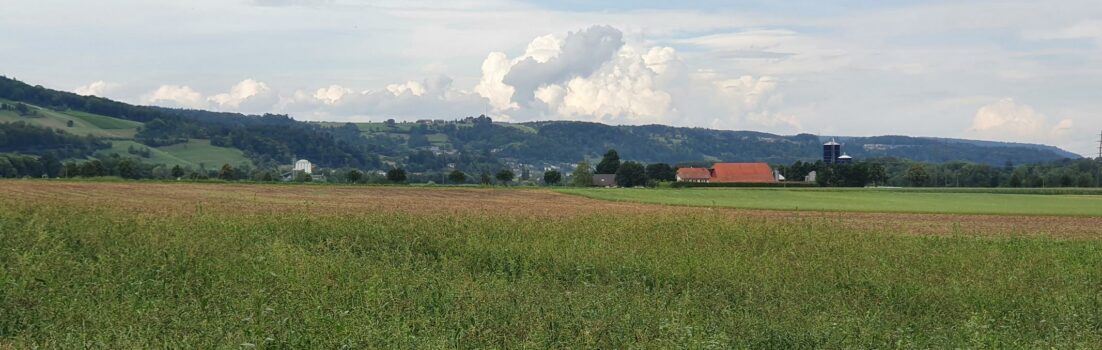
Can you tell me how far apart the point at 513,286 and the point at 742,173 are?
6420 inches

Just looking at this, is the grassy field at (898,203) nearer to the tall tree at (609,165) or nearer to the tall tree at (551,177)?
the tall tree at (551,177)

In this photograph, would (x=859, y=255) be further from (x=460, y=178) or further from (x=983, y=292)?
(x=460, y=178)

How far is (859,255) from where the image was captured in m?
19.6

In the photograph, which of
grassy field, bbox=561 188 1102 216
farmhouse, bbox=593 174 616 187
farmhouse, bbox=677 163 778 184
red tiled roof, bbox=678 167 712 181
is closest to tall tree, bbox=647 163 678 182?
farmhouse, bbox=593 174 616 187

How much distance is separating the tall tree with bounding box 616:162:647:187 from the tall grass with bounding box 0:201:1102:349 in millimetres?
115336

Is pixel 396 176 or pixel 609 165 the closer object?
pixel 396 176

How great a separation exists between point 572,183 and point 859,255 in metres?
129

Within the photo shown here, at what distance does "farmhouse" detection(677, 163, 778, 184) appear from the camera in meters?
172

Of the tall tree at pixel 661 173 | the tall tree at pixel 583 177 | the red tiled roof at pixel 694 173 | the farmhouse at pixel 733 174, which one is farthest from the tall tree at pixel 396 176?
the red tiled roof at pixel 694 173

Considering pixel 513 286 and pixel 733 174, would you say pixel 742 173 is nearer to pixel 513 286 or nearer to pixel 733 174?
pixel 733 174

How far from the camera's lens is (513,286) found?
1568 cm

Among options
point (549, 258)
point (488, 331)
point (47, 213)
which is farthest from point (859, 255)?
point (47, 213)

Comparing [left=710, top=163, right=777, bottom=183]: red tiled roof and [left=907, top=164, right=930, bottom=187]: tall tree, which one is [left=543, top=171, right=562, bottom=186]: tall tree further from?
[left=907, top=164, right=930, bottom=187]: tall tree

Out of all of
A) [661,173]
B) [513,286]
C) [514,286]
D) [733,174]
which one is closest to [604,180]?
[661,173]
